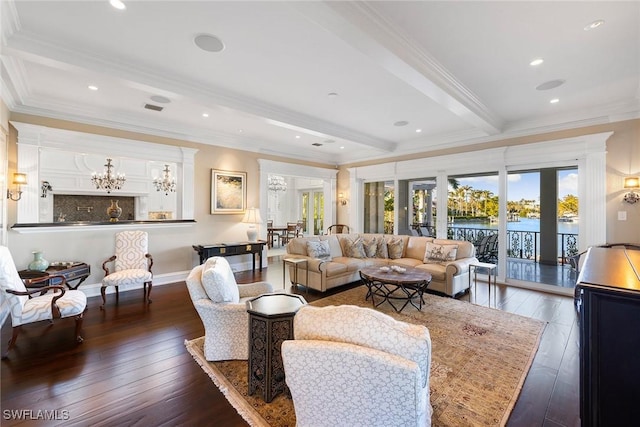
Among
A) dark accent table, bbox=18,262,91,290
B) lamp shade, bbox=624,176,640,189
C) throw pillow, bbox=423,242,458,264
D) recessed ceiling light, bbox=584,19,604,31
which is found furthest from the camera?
throw pillow, bbox=423,242,458,264

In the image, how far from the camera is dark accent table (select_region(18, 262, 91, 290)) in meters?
3.44

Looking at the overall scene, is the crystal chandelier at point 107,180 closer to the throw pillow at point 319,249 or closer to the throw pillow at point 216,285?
the throw pillow at point 319,249

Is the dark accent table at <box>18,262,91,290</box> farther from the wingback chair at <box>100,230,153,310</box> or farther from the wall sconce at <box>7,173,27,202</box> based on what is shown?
the wall sconce at <box>7,173,27,202</box>

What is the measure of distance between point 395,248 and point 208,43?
460 cm

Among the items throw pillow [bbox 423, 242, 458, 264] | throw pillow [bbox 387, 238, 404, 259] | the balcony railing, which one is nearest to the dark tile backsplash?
throw pillow [bbox 387, 238, 404, 259]

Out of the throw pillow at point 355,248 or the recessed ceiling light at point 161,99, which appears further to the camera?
the throw pillow at point 355,248

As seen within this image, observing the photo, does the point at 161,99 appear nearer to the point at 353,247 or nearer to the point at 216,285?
the point at 216,285

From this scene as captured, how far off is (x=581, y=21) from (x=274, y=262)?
6.82 m

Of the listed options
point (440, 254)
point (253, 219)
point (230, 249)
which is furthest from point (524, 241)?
point (230, 249)

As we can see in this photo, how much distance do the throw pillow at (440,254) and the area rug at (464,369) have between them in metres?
1.13

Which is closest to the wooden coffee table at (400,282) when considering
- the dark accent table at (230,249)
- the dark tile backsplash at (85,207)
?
the dark accent table at (230,249)

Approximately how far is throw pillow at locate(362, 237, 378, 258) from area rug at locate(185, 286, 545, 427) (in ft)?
5.98

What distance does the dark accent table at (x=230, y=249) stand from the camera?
5.43 meters

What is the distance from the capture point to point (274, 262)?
7422 mm
